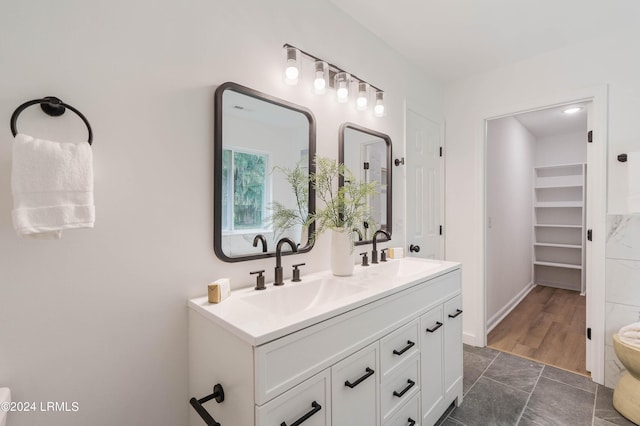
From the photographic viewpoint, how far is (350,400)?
1.13 metres

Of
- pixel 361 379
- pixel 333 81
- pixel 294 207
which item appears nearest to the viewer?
pixel 361 379

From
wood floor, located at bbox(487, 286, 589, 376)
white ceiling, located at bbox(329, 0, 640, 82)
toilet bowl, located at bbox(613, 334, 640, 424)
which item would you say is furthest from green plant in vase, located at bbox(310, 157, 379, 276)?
wood floor, located at bbox(487, 286, 589, 376)

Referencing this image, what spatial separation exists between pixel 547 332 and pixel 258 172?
3.40 metres

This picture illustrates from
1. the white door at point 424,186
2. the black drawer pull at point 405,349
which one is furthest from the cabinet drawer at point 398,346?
the white door at point 424,186

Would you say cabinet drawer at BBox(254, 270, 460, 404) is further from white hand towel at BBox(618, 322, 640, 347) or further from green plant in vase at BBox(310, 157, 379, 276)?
white hand towel at BBox(618, 322, 640, 347)

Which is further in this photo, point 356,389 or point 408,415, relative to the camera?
point 408,415

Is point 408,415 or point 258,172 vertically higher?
point 258,172

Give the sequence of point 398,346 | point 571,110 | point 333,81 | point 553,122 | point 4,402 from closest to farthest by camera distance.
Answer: point 4,402
point 398,346
point 333,81
point 571,110
point 553,122

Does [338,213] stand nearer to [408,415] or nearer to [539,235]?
[408,415]

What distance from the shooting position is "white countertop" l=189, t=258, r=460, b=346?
926 millimetres

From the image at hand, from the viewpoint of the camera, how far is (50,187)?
84cm

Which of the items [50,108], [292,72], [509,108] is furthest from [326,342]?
[509,108]

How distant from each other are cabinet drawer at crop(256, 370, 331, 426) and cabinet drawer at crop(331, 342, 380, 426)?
41mm

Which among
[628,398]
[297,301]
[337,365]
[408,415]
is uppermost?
[297,301]
